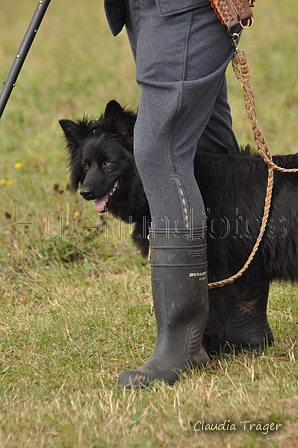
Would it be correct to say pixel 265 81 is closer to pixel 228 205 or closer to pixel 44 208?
pixel 44 208

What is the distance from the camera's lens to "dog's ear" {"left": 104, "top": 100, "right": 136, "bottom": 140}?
2.74m

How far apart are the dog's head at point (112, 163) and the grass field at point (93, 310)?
737mm

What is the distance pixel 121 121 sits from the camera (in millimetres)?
2742

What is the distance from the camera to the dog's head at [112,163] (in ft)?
8.92

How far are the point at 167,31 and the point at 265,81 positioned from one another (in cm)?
535

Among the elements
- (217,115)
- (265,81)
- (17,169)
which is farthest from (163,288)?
(265,81)

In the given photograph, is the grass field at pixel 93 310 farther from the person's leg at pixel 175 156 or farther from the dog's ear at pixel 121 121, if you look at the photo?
the dog's ear at pixel 121 121

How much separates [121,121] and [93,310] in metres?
1.16

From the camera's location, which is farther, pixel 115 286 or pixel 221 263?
pixel 115 286

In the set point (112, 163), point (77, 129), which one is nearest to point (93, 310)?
point (112, 163)

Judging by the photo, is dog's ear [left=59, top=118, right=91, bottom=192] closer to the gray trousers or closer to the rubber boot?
the gray trousers

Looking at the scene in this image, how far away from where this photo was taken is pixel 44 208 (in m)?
4.61

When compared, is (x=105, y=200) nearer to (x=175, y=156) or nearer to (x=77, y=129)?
(x=77, y=129)

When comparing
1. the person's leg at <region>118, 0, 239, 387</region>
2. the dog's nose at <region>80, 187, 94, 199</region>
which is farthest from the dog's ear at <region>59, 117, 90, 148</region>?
the person's leg at <region>118, 0, 239, 387</region>
